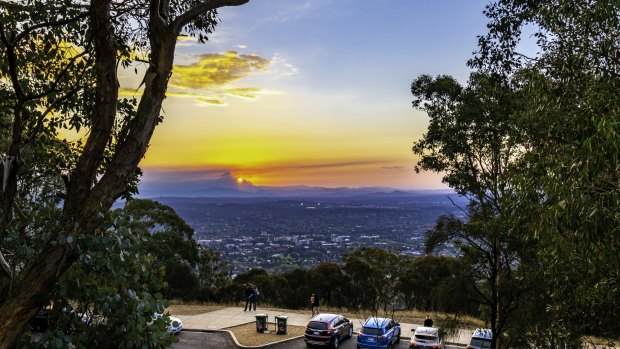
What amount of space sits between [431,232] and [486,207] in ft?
8.75

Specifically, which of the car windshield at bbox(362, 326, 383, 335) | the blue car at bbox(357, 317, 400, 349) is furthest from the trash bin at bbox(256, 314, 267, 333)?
the car windshield at bbox(362, 326, 383, 335)

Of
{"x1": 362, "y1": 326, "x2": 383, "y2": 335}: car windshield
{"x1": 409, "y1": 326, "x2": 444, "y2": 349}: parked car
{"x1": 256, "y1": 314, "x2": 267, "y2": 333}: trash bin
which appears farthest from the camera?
{"x1": 256, "y1": 314, "x2": 267, "y2": 333}: trash bin

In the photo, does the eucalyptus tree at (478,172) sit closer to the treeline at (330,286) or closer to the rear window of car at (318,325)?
the rear window of car at (318,325)

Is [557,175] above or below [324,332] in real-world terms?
→ above

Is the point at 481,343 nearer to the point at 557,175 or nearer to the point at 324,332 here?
the point at 324,332

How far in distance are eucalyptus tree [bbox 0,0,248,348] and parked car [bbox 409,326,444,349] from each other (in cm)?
1398

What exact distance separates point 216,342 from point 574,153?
1822cm

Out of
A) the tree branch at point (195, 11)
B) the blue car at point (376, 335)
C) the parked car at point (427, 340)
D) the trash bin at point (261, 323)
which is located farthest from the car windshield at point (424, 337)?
the tree branch at point (195, 11)

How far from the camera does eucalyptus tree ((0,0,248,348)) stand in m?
4.96

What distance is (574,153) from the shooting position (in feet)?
18.2

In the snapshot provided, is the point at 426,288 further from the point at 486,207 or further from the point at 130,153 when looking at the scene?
the point at 130,153

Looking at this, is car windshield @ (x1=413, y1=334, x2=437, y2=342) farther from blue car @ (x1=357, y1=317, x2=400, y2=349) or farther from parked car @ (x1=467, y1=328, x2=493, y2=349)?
parked car @ (x1=467, y1=328, x2=493, y2=349)

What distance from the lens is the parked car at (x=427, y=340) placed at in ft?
58.0

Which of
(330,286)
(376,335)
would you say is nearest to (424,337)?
(376,335)
